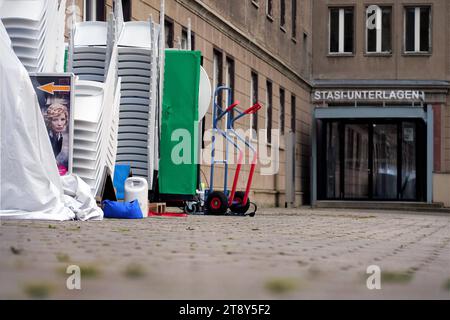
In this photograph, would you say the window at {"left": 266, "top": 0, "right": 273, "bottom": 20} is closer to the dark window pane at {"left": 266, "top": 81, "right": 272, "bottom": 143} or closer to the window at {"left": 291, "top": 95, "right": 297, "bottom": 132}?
the dark window pane at {"left": 266, "top": 81, "right": 272, "bottom": 143}

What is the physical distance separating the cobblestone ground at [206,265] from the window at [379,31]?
34489 mm

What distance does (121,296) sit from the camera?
400 cm

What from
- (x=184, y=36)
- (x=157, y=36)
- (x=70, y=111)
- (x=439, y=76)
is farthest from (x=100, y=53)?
(x=439, y=76)

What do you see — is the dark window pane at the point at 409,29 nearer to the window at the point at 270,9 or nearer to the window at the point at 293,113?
the window at the point at 293,113

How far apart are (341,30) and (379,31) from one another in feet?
5.08

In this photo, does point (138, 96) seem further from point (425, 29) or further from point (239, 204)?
Result: point (425, 29)

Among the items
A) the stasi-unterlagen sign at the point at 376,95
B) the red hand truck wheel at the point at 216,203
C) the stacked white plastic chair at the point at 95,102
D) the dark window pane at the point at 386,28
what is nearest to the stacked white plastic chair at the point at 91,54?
the stacked white plastic chair at the point at 95,102

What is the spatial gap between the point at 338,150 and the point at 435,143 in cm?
610

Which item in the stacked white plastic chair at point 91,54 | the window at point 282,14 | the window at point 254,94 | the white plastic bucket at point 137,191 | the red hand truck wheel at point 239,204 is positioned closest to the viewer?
the white plastic bucket at point 137,191

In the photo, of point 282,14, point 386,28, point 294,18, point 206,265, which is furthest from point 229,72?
point 206,265

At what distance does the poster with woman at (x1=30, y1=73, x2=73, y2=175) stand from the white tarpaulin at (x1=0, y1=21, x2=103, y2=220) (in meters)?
0.96

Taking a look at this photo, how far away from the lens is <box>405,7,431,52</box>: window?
1732 inches

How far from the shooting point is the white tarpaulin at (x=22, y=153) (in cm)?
1125

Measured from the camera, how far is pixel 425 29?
44.2 meters
